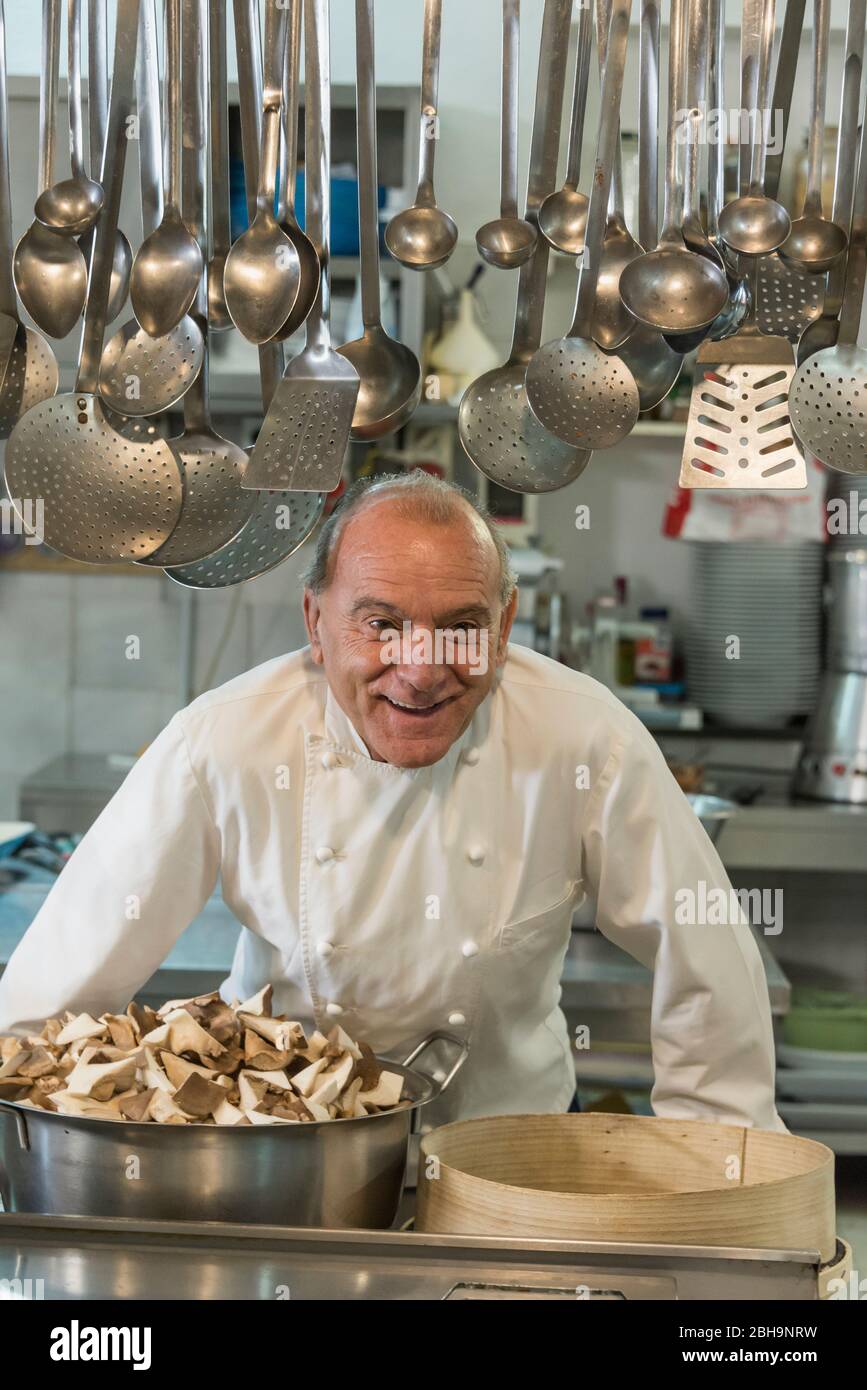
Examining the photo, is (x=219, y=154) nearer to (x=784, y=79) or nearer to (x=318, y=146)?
(x=318, y=146)

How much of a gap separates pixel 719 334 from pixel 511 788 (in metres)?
0.53

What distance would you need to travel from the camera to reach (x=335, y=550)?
130 centimetres

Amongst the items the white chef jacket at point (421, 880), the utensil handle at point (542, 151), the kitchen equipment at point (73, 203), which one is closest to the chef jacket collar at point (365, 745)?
the white chef jacket at point (421, 880)

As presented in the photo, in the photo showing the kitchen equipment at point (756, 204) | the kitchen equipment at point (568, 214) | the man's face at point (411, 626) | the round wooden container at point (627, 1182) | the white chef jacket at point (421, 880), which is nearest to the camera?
the round wooden container at point (627, 1182)

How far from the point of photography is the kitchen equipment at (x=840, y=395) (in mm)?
1047

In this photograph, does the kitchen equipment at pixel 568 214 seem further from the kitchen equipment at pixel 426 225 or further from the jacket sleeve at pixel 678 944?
the jacket sleeve at pixel 678 944

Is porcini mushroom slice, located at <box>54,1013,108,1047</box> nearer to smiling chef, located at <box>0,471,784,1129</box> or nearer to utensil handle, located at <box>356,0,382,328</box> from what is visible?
smiling chef, located at <box>0,471,784,1129</box>

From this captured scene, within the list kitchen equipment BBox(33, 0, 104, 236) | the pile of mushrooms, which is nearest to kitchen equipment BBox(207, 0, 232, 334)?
kitchen equipment BBox(33, 0, 104, 236)

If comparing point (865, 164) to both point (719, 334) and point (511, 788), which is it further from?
point (511, 788)

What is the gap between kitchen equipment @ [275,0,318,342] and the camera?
1.04 meters

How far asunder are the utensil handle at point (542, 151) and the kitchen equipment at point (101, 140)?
1.02ft

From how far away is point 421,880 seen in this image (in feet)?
4.66

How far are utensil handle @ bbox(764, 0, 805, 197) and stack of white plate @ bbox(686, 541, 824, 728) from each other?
2.02m

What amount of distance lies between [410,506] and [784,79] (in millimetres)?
466
